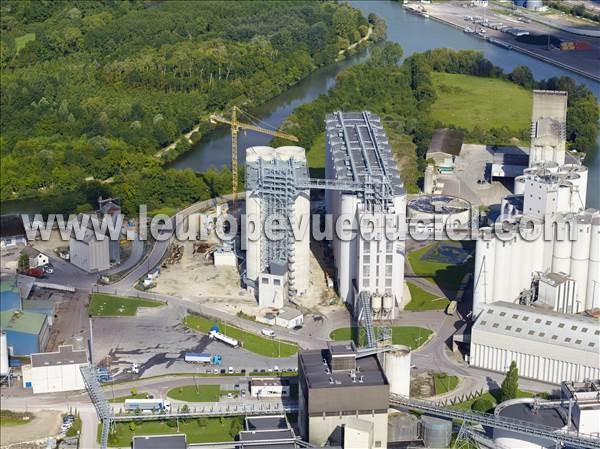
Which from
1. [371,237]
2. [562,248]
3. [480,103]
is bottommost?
[562,248]

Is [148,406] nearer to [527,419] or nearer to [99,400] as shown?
[99,400]

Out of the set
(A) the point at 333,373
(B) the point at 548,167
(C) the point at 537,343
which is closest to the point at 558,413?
(C) the point at 537,343

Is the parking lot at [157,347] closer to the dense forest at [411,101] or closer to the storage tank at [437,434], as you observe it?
the storage tank at [437,434]

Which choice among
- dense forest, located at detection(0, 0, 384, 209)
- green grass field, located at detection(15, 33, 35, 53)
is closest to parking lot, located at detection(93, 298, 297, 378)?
dense forest, located at detection(0, 0, 384, 209)

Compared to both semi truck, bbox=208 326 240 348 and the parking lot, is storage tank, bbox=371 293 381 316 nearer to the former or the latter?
the parking lot

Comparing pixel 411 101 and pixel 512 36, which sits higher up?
pixel 512 36

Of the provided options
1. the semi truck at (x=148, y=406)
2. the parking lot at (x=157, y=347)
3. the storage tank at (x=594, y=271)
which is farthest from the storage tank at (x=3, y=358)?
the storage tank at (x=594, y=271)
